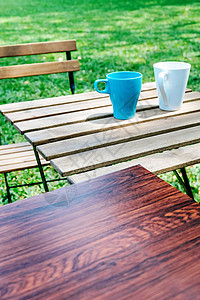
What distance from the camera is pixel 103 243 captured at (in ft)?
2.06

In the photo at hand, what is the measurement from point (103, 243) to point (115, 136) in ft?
2.17

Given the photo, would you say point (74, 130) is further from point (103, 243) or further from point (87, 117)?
point (103, 243)

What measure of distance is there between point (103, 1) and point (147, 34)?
7213mm

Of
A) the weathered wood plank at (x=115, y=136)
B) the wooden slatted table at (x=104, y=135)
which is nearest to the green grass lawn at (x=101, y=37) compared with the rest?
the wooden slatted table at (x=104, y=135)

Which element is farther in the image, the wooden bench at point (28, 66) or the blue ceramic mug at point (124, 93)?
the wooden bench at point (28, 66)

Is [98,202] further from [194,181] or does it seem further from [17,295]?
[194,181]

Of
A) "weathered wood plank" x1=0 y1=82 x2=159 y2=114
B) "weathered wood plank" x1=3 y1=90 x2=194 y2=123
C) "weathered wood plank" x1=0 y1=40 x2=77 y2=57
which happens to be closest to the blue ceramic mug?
"weathered wood plank" x1=3 y1=90 x2=194 y2=123

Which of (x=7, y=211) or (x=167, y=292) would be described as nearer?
(x=167, y=292)

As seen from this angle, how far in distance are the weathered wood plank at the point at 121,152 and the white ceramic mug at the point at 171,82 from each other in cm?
22

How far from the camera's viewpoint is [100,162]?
3.52 feet

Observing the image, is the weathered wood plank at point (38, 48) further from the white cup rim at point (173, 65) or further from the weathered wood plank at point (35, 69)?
the white cup rim at point (173, 65)

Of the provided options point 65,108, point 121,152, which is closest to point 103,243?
point 121,152

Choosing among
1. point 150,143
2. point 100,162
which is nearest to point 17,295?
point 100,162

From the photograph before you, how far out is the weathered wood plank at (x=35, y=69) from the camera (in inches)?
96.7
